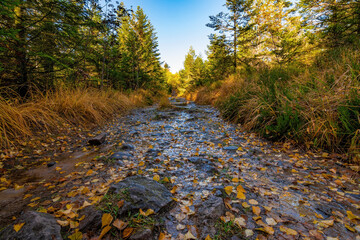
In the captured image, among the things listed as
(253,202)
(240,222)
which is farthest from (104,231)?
(253,202)

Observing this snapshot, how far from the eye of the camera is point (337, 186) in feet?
5.81

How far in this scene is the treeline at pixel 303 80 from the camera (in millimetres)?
2602

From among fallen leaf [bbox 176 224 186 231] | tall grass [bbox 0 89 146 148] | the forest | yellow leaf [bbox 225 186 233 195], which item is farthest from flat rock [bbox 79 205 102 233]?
tall grass [bbox 0 89 146 148]

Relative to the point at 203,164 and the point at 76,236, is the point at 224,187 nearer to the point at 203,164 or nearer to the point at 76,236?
the point at 203,164

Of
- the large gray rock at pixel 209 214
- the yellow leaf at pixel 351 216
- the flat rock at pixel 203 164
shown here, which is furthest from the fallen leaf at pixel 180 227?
the yellow leaf at pixel 351 216

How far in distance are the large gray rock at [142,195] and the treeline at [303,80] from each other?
8.89 ft

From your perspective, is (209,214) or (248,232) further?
(209,214)

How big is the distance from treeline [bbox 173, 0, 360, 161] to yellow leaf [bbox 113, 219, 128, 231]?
120 inches

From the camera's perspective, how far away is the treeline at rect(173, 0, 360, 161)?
2.60 m

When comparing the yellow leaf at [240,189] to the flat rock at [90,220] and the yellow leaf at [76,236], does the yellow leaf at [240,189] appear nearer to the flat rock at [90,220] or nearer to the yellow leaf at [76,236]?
the flat rock at [90,220]

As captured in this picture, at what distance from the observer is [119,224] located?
1.14 m

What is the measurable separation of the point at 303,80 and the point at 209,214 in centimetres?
462

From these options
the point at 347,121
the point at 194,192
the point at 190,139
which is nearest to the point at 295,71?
the point at 347,121

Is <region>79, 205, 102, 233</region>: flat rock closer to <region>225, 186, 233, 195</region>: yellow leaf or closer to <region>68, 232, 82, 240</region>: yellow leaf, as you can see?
<region>68, 232, 82, 240</region>: yellow leaf
